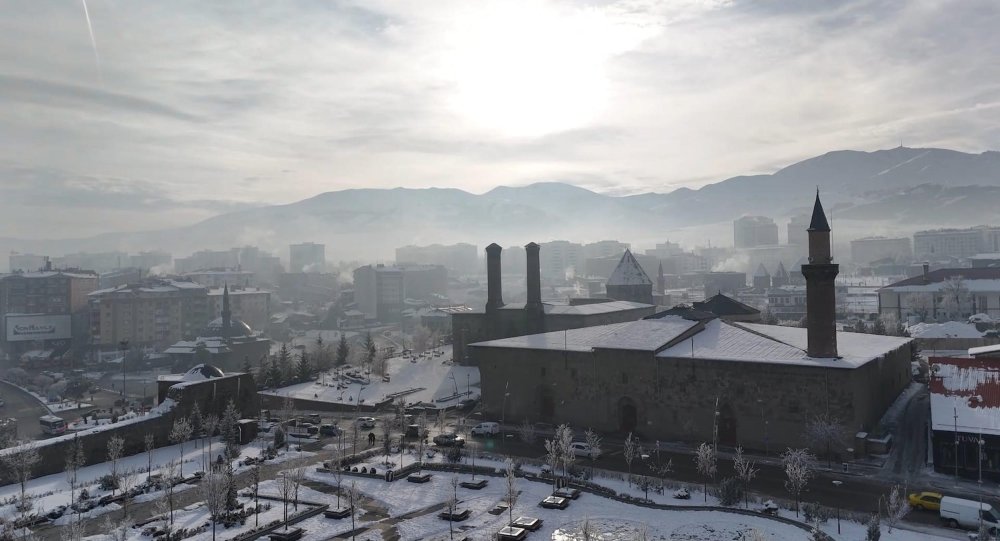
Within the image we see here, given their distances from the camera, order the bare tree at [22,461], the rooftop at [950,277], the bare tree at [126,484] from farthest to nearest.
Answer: the rooftop at [950,277], the bare tree at [22,461], the bare tree at [126,484]

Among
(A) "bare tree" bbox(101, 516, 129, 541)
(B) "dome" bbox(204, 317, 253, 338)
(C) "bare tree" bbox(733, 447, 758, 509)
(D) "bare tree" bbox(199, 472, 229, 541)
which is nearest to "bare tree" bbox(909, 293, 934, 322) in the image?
(C) "bare tree" bbox(733, 447, 758, 509)

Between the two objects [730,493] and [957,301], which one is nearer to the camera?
[730,493]

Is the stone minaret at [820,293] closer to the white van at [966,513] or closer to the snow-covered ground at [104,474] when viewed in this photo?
the white van at [966,513]

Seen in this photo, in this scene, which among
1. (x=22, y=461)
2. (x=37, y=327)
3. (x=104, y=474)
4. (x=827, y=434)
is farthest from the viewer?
(x=37, y=327)

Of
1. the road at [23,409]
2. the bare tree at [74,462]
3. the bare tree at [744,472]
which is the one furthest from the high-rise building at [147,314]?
the bare tree at [744,472]

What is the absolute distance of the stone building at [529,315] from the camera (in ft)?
166

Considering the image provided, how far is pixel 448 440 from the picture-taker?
33.5m

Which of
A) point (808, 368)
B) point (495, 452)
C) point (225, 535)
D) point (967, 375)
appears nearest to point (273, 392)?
point (495, 452)

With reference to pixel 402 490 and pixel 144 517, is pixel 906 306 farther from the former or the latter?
pixel 144 517

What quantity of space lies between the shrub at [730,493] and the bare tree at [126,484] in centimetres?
1997

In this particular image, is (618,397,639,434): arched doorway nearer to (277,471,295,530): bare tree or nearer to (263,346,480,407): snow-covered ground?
(263,346,480,407): snow-covered ground

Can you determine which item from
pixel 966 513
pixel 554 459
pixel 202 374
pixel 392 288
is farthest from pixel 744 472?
pixel 392 288

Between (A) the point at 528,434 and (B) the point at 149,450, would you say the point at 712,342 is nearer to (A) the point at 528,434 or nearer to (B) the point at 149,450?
(A) the point at 528,434

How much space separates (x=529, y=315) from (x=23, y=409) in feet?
165
